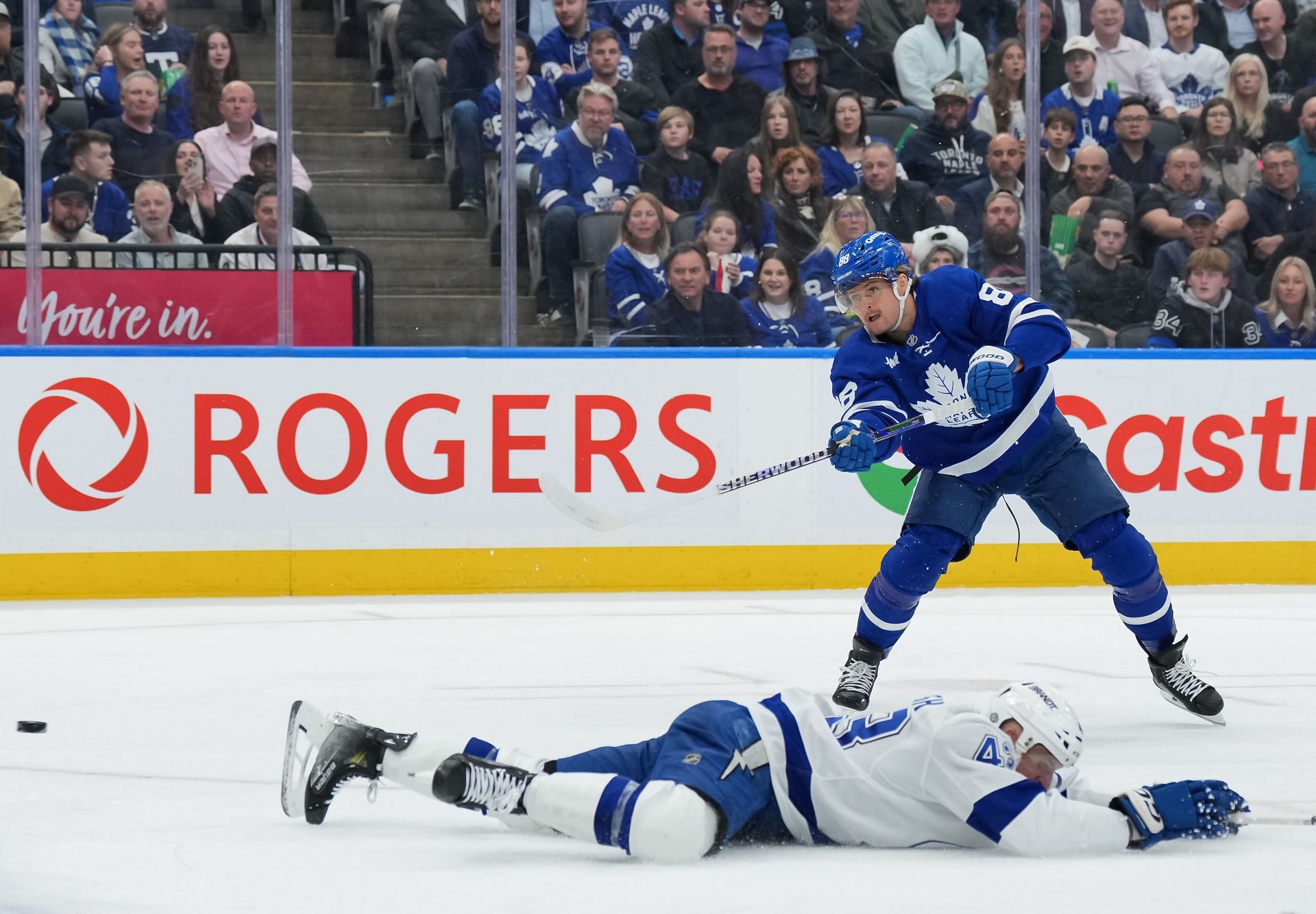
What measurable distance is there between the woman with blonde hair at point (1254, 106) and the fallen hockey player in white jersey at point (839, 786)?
555 cm

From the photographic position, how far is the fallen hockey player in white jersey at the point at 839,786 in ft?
8.77

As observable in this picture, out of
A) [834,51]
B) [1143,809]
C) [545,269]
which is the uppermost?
[834,51]

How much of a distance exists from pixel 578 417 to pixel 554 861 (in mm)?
4366

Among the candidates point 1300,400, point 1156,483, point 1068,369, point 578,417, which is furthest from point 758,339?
point 1300,400

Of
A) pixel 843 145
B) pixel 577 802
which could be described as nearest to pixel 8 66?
pixel 843 145

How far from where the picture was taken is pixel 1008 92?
7.47 meters

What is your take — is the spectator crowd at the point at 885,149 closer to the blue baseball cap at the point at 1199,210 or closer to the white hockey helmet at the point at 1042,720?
the blue baseball cap at the point at 1199,210

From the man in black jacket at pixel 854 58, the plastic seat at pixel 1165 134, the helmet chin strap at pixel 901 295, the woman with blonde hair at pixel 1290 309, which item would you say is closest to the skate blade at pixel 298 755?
the helmet chin strap at pixel 901 295

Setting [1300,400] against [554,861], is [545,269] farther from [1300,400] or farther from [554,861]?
[554,861]

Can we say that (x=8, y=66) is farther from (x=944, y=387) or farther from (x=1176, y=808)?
(x=1176, y=808)

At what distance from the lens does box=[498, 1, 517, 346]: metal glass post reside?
7.03m

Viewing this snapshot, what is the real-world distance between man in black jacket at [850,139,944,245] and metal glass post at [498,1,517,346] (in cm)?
136

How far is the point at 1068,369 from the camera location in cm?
738

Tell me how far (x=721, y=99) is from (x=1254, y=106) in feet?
7.52
